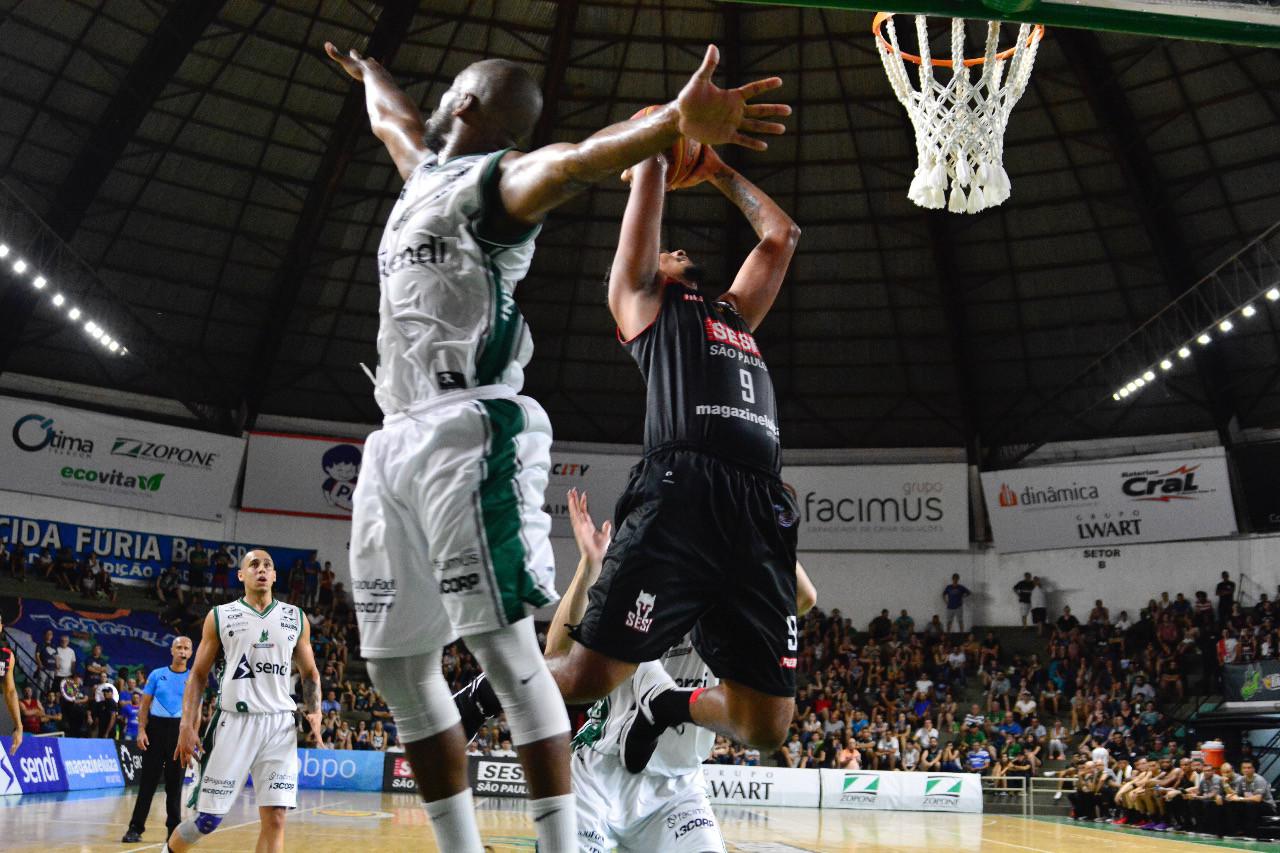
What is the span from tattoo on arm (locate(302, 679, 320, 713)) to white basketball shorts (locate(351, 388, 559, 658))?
4948 millimetres

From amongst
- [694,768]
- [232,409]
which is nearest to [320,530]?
[232,409]

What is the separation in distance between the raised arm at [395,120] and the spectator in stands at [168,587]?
2646 centimetres

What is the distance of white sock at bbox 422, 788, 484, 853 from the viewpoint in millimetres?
3307

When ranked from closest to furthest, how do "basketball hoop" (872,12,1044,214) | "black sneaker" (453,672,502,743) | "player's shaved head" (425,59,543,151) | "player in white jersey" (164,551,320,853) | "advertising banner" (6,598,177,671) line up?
1. "player's shaved head" (425,59,543,151)
2. "black sneaker" (453,672,502,743)
3. "player in white jersey" (164,551,320,853)
4. "basketball hoop" (872,12,1044,214)
5. "advertising banner" (6,598,177,671)

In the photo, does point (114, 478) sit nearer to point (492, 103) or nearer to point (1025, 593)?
point (1025, 593)

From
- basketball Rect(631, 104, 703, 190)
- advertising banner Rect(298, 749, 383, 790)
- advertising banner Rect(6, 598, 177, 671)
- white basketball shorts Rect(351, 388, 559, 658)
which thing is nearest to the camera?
white basketball shorts Rect(351, 388, 559, 658)

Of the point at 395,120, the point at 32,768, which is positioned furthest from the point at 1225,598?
the point at 395,120

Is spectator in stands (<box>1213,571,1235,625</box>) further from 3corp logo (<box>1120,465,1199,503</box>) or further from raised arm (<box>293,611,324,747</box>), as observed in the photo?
raised arm (<box>293,611,324,747</box>)

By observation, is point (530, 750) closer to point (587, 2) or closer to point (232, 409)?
point (587, 2)

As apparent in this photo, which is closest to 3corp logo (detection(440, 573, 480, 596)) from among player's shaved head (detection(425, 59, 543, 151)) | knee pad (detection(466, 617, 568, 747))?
knee pad (detection(466, 617, 568, 747))

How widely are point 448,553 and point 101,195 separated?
2498cm

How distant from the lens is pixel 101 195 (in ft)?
82.2

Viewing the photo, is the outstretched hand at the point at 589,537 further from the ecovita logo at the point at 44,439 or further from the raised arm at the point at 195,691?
the ecovita logo at the point at 44,439

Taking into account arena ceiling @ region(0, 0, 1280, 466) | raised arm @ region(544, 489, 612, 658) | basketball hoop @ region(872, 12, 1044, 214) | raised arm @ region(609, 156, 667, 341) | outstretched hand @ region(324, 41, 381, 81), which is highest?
arena ceiling @ region(0, 0, 1280, 466)
